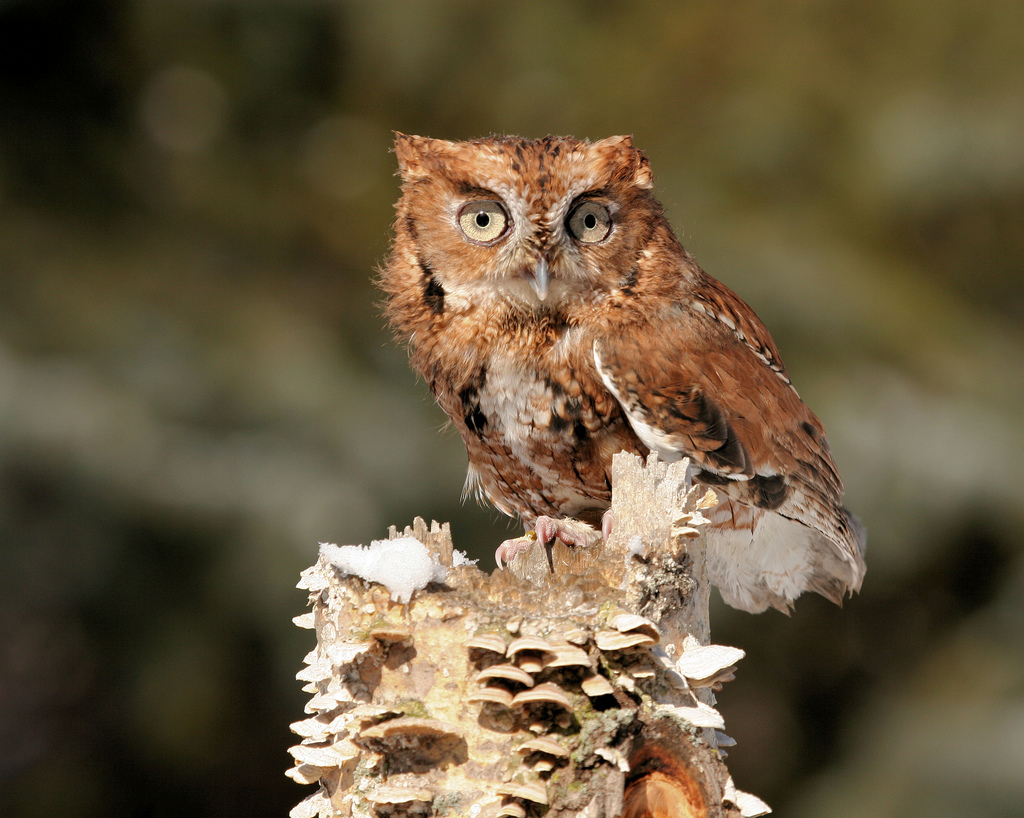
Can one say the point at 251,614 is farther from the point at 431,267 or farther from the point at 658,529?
the point at 658,529

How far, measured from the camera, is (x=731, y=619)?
4605mm

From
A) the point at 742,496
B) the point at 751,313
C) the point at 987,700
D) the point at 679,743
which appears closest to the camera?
the point at 679,743

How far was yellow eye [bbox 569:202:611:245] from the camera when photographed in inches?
84.8

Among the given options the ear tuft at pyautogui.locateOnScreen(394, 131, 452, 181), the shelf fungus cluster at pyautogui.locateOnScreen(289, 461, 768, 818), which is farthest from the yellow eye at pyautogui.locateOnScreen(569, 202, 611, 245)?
the shelf fungus cluster at pyautogui.locateOnScreen(289, 461, 768, 818)

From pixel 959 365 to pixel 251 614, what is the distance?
141 inches

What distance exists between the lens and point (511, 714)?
1413 mm

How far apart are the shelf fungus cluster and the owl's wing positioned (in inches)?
27.3

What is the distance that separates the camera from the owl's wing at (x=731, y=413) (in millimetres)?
2129

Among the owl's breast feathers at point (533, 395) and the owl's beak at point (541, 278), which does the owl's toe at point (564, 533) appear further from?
the owl's beak at point (541, 278)

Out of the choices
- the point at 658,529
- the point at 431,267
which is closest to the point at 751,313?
the point at 431,267

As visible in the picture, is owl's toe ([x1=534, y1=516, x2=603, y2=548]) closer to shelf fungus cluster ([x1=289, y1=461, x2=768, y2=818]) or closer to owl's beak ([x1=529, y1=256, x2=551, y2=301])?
owl's beak ([x1=529, y1=256, x2=551, y2=301])

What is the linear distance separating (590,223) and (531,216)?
160 mm

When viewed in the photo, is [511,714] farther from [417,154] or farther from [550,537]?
[417,154]

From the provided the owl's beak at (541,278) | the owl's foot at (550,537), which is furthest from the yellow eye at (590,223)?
the owl's foot at (550,537)
